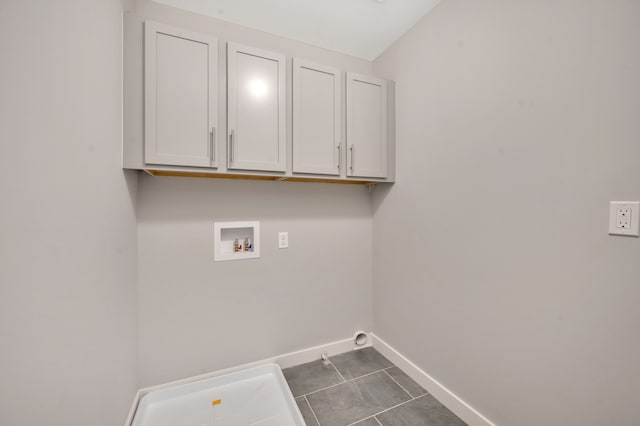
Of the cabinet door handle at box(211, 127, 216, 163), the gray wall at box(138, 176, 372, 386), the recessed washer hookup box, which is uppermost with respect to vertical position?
the cabinet door handle at box(211, 127, 216, 163)

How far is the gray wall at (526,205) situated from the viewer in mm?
924

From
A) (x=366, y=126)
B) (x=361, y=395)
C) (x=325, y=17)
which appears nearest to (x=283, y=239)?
(x=366, y=126)

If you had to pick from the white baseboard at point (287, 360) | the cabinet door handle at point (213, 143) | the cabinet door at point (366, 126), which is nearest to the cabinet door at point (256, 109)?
the cabinet door handle at point (213, 143)

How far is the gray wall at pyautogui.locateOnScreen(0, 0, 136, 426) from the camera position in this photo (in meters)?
0.64

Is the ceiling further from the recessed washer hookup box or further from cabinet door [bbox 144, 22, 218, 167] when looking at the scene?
the recessed washer hookup box

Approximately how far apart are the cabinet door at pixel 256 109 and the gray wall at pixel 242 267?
0.10m

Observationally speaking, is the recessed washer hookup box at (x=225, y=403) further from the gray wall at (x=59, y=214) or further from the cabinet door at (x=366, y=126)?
the cabinet door at (x=366, y=126)

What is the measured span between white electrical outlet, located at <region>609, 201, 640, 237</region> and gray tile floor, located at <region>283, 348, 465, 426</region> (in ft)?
4.39

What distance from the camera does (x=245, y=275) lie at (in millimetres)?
1865

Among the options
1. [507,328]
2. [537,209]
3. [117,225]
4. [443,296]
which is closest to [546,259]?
[537,209]

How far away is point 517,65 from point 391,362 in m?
2.19

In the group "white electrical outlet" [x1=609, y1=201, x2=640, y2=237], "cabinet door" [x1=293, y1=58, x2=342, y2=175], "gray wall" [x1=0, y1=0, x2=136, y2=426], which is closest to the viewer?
"gray wall" [x1=0, y1=0, x2=136, y2=426]

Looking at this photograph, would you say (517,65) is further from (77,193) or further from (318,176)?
(77,193)

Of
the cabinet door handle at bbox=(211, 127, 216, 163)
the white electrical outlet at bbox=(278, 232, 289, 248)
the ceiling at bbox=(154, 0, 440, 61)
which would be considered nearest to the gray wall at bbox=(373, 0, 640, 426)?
the ceiling at bbox=(154, 0, 440, 61)
